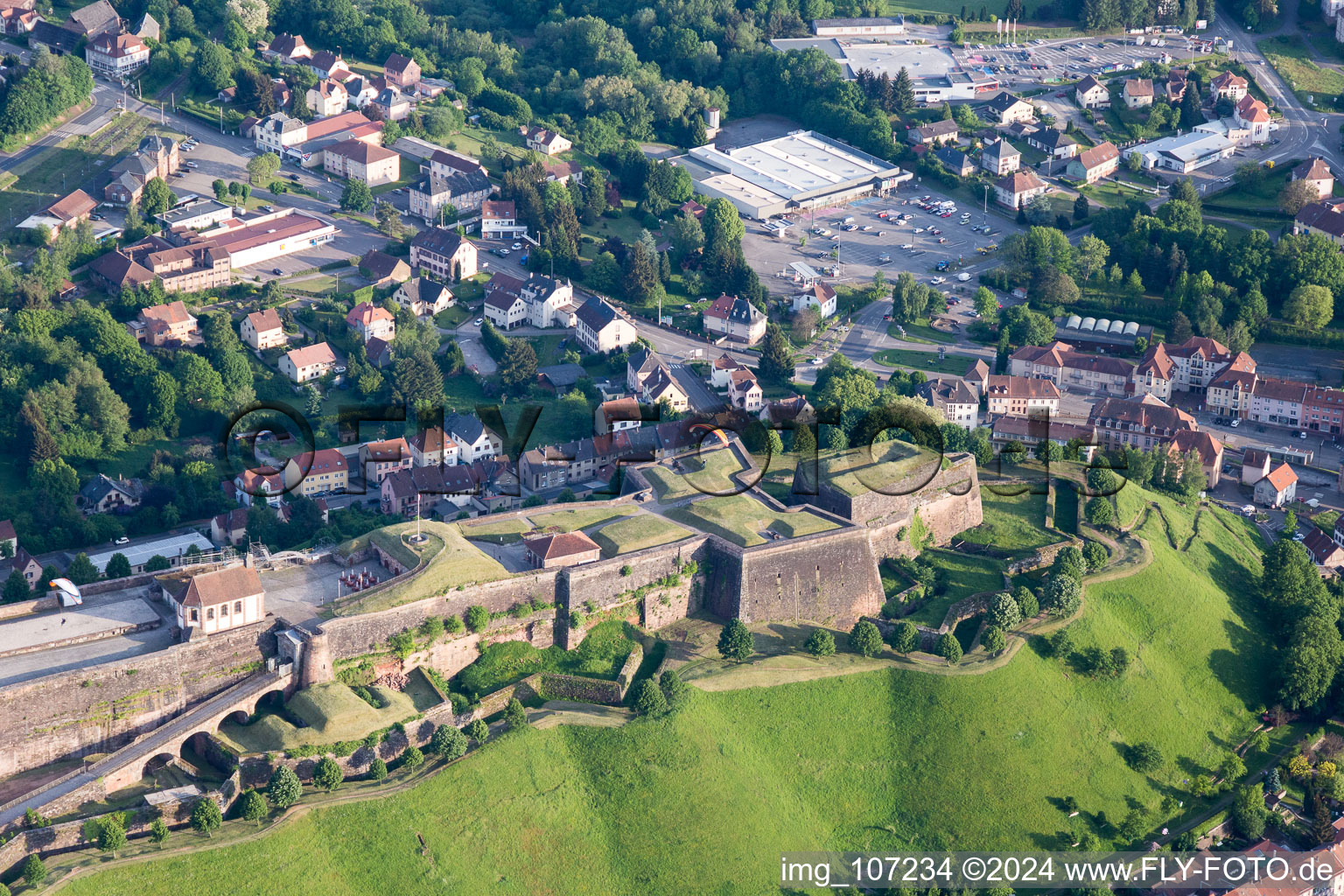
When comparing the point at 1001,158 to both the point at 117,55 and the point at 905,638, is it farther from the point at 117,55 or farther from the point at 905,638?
the point at 905,638

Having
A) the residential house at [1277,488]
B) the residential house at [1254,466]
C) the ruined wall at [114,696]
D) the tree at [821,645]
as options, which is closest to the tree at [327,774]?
the ruined wall at [114,696]

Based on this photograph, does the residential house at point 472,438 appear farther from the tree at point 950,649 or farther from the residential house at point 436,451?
the tree at point 950,649

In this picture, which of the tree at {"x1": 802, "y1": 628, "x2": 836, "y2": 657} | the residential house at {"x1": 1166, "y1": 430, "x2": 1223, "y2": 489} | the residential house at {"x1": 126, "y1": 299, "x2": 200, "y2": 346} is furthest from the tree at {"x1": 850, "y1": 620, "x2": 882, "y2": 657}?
the residential house at {"x1": 126, "y1": 299, "x2": 200, "y2": 346}

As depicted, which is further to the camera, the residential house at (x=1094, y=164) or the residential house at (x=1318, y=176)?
the residential house at (x=1094, y=164)

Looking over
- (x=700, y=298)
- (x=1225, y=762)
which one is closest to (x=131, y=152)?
(x=700, y=298)

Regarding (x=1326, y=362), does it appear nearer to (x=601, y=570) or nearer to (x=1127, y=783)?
(x=1127, y=783)

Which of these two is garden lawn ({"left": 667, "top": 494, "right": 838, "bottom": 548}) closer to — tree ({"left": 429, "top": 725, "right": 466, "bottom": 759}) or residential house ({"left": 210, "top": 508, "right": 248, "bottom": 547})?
tree ({"left": 429, "top": 725, "right": 466, "bottom": 759})

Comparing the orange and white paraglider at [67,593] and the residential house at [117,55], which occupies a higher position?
the residential house at [117,55]
